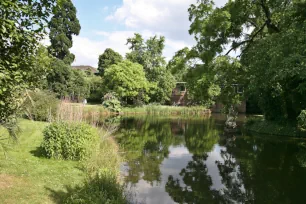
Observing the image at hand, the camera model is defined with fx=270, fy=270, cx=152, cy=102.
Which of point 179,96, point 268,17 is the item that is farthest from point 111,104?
point 268,17

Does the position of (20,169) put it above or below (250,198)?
above

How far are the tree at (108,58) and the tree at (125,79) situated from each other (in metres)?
8.13

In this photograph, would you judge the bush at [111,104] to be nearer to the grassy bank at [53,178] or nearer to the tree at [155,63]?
the tree at [155,63]

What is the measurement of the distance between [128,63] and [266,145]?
28303 mm

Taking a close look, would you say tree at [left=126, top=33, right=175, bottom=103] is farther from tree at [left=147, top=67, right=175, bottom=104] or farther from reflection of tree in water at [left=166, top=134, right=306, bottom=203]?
reflection of tree in water at [left=166, top=134, right=306, bottom=203]

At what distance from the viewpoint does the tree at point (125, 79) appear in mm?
40531

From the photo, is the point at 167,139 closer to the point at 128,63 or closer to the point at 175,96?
the point at 128,63

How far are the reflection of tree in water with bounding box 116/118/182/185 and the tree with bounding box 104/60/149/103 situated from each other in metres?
18.5

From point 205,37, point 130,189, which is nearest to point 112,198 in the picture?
point 130,189

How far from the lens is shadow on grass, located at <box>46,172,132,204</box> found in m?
5.85

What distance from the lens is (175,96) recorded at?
50750mm

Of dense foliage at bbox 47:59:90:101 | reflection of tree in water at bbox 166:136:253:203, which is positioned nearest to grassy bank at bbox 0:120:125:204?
reflection of tree in water at bbox 166:136:253:203

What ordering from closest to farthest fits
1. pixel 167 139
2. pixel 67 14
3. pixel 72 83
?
pixel 167 139 < pixel 72 83 < pixel 67 14

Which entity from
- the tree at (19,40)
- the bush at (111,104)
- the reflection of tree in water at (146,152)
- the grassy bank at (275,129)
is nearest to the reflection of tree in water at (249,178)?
the reflection of tree in water at (146,152)
